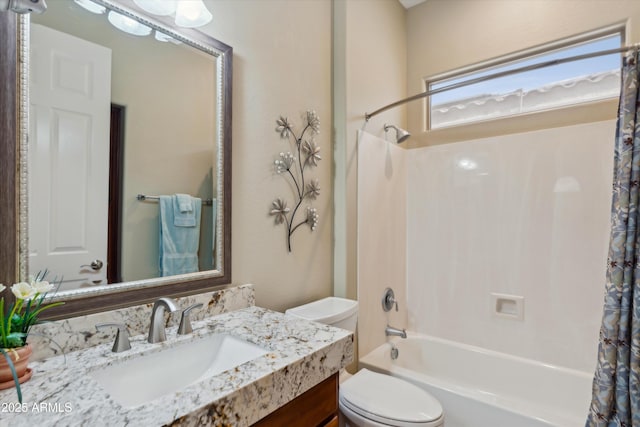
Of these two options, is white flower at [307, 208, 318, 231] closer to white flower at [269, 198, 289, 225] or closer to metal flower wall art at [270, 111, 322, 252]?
metal flower wall art at [270, 111, 322, 252]

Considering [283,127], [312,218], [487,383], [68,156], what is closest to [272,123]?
[283,127]

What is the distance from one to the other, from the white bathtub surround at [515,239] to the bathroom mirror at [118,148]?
1148 millimetres

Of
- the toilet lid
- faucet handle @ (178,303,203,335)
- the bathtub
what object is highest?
faucet handle @ (178,303,203,335)

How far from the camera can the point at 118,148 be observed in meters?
1.05

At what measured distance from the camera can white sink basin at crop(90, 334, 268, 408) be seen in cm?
86

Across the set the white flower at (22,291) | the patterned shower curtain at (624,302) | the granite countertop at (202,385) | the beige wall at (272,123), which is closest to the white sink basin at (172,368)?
the granite countertop at (202,385)

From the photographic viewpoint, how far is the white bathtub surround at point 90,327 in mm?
873

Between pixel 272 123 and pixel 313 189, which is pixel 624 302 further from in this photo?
pixel 272 123

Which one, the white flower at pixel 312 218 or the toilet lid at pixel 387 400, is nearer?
the toilet lid at pixel 387 400

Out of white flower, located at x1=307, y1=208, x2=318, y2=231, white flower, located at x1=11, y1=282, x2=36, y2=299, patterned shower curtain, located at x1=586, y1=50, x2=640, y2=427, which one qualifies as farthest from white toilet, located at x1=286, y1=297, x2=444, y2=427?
white flower, located at x1=11, y1=282, x2=36, y2=299

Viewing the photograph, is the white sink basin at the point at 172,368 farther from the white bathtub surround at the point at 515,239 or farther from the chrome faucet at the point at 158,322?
the white bathtub surround at the point at 515,239

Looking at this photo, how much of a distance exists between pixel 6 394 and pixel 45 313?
0.24 metres

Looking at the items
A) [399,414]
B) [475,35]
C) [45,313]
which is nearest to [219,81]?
[45,313]

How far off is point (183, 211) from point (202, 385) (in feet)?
2.30
